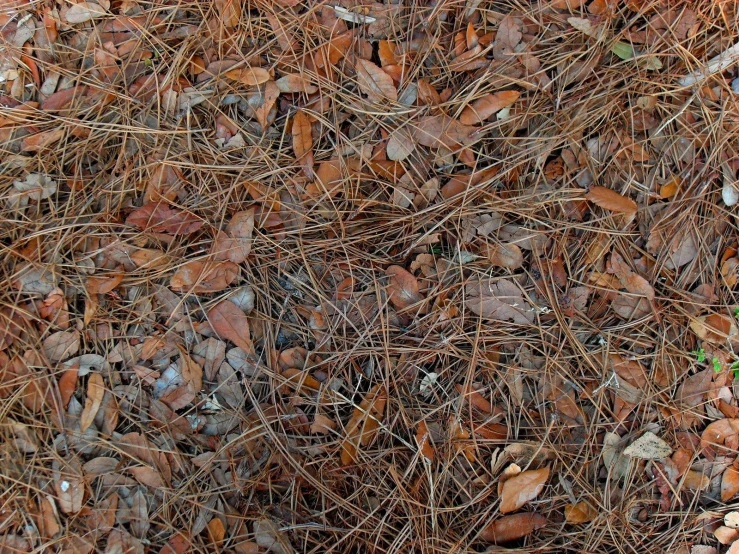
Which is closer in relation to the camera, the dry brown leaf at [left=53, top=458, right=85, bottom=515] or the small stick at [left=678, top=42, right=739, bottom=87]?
the dry brown leaf at [left=53, top=458, right=85, bottom=515]

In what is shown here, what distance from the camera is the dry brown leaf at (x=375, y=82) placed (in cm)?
164

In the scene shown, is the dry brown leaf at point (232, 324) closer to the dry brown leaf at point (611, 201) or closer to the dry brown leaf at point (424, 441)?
the dry brown leaf at point (424, 441)

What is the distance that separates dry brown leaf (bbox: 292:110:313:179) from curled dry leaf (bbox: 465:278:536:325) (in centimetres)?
65

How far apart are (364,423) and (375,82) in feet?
3.60

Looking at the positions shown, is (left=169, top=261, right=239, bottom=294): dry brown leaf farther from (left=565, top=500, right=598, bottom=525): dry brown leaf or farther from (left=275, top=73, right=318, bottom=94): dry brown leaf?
(left=565, top=500, right=598, bottom=525): dry brown leaf

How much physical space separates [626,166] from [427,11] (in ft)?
2.74

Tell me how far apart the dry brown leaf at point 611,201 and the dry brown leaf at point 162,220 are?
1.27 metres

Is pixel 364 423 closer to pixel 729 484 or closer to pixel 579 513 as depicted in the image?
pixel 579 513

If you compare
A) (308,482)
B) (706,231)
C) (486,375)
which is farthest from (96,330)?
(706,231)

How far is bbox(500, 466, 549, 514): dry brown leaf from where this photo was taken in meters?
1.56

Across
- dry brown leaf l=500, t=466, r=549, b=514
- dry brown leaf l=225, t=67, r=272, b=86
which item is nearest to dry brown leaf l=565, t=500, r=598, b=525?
dry brown leaf l=500, t=466, r=549, b=514

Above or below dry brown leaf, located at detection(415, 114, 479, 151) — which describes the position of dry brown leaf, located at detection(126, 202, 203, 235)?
below

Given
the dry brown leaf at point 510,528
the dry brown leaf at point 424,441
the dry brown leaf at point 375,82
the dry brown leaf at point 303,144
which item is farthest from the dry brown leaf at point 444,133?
the dry brown leaf at point 510,528

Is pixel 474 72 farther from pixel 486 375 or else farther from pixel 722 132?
pixel 486 375
